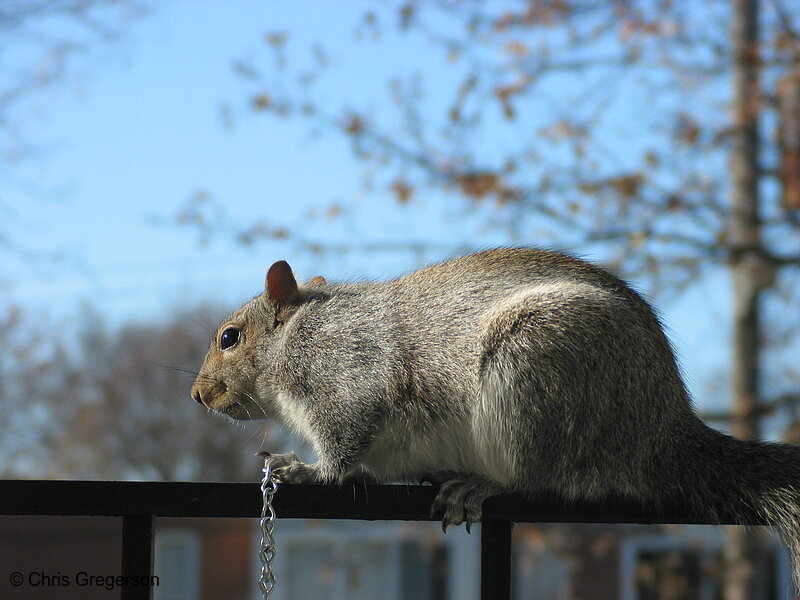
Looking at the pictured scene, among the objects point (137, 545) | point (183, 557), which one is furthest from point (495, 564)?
point (183, 557)

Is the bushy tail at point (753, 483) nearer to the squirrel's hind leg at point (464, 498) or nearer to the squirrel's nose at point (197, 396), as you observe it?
the squirrel's hind leg at point (464, 498)

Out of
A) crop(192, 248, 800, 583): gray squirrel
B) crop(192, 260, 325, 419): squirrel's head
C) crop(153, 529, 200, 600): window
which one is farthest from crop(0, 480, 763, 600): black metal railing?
crop(153, 529, 200, 600): window

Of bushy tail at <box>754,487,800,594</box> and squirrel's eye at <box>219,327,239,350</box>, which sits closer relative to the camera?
bushy tail at <box>754,487,800,594</box>

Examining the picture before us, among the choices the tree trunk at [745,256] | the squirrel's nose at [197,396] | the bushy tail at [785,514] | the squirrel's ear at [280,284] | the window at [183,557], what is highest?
the tree trunk at [745,256]

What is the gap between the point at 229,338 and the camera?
289 cm

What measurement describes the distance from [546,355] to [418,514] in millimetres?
592

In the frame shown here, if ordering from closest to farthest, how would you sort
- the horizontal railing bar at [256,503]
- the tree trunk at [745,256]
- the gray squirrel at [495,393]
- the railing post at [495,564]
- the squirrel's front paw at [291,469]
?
the horizontal railing bar at [256,503] → the railing post at [495,564] → the gray squirrel at [495,393] → the squirrel's front paw at [291,469] → the tree trunk at [745,256]

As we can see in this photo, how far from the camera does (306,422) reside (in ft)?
8.54

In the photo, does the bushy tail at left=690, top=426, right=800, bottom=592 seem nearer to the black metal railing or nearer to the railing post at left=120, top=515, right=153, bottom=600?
the black metal railing

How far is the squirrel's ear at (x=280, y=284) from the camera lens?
2744 mm

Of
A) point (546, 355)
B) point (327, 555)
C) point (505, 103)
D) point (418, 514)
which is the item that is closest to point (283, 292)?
point (546, 355)

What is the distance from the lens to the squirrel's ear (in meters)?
2.74

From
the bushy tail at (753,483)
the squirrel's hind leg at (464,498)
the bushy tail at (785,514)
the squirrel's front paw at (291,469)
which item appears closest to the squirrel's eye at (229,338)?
the squirrel's front paw at (291,469)

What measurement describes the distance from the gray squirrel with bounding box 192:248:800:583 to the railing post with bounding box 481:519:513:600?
144 mm
